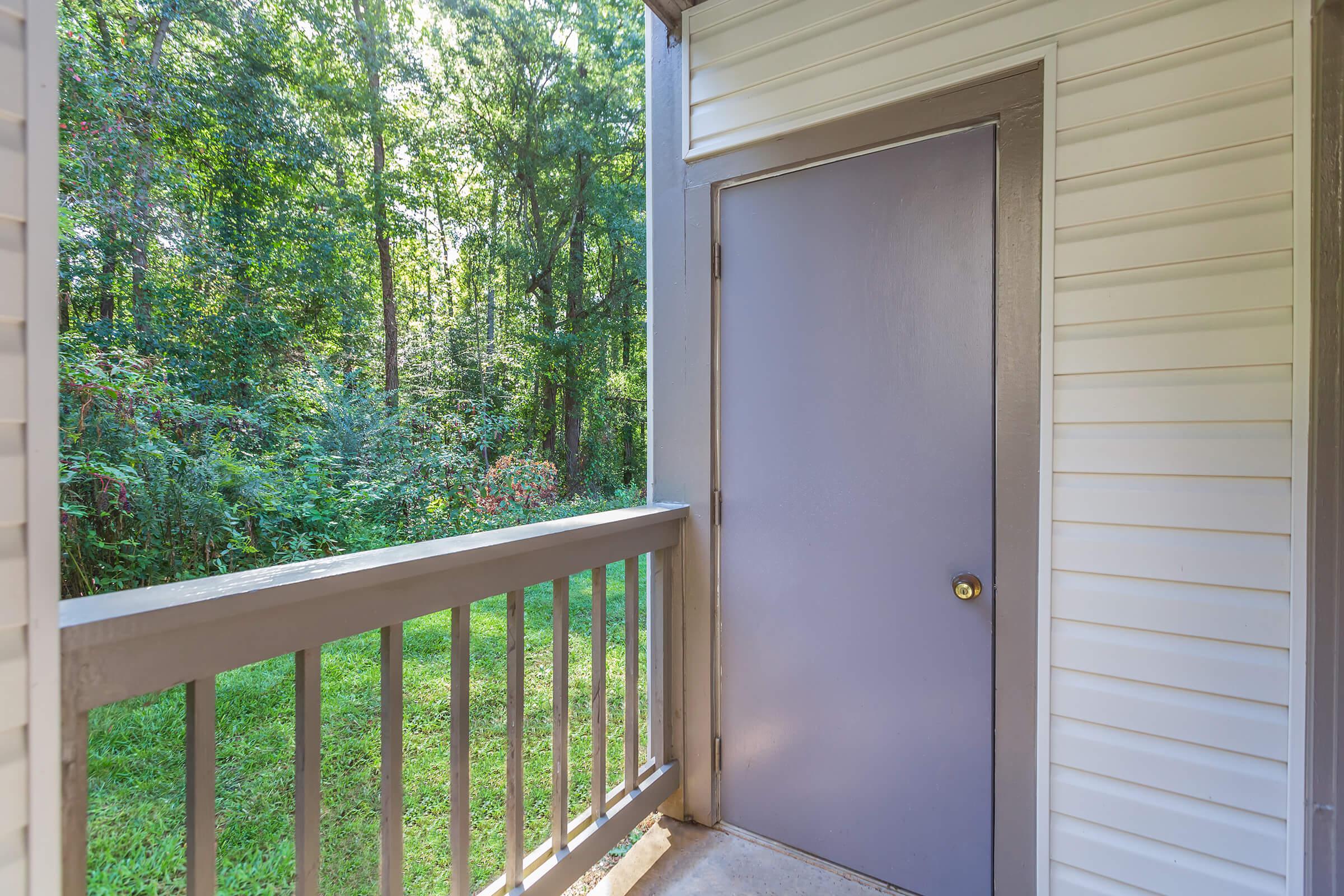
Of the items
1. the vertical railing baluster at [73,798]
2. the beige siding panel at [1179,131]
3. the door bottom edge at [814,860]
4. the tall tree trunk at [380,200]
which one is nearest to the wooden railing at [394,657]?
the vertical railing baluster at [73,798]

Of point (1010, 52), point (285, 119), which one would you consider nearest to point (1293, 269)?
point (1010, 52)

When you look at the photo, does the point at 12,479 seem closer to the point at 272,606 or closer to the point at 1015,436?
the point at 272,606

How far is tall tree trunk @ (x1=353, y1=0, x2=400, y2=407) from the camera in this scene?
248 inches

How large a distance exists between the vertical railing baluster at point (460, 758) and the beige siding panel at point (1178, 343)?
5.19ft

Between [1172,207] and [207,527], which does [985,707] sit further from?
[207,527]

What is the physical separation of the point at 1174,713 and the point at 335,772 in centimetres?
316

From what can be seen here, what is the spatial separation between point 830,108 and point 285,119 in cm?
618

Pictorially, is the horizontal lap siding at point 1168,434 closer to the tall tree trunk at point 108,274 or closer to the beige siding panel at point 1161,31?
the beige siding panel at point 1161,31

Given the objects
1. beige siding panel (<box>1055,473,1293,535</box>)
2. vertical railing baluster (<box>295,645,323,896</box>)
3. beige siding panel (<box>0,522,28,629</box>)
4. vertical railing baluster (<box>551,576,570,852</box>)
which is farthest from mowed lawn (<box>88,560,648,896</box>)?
beige siding panel (<box>1055,473,1293,535</box>)

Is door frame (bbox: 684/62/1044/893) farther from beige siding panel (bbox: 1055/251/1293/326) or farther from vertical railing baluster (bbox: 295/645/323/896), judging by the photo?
vertical railing baluster (bbox: 295/645/323/896)

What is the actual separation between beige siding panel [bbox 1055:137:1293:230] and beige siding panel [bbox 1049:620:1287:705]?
879 millimetres

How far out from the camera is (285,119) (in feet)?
18.7

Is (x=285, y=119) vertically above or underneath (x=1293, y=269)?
above

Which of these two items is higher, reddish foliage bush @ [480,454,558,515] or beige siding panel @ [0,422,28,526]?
beige siding panel @ [0,422,28,526]
